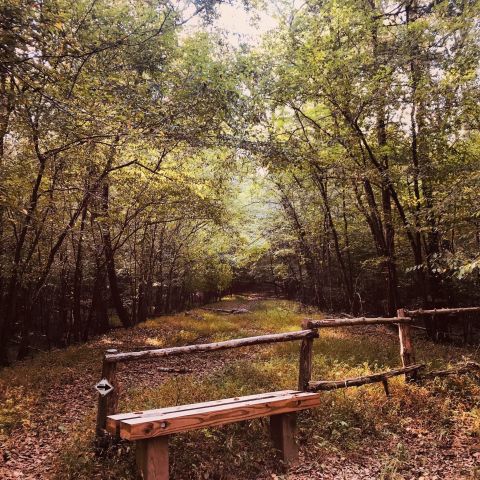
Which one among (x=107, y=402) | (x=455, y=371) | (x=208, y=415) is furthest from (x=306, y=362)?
(x=455, y=371)

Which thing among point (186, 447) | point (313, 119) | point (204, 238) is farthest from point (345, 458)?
point (204, 238)

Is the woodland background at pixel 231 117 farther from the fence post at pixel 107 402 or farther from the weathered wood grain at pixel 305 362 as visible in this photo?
the fence post at pixel 107 402

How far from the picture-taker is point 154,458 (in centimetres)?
471

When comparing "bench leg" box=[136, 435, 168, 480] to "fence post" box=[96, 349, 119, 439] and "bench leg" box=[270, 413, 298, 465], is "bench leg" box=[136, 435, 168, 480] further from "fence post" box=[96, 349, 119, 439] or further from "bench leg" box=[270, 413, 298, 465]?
"bench leg" box=[270, 413, 298, 465]

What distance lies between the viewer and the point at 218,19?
10461mm

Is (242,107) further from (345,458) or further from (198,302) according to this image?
(198,302)

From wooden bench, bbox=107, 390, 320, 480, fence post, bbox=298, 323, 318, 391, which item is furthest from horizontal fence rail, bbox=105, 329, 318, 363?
wooden bench, bbox=107, 390, 320, 480

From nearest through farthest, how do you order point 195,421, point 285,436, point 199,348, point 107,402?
point 195,421 < point 107,402 < point 285,436 < point 199,348

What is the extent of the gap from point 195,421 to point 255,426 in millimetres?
1992

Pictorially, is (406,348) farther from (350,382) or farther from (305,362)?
(305,362)

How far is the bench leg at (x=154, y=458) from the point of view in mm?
4672

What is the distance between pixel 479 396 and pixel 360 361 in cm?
341

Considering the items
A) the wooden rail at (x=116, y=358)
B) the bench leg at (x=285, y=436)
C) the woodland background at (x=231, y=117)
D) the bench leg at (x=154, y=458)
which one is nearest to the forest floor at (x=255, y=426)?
the bench leg at (x=285, y=436)

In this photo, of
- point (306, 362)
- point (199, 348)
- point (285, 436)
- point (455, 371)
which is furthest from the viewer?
point (455, 371)
